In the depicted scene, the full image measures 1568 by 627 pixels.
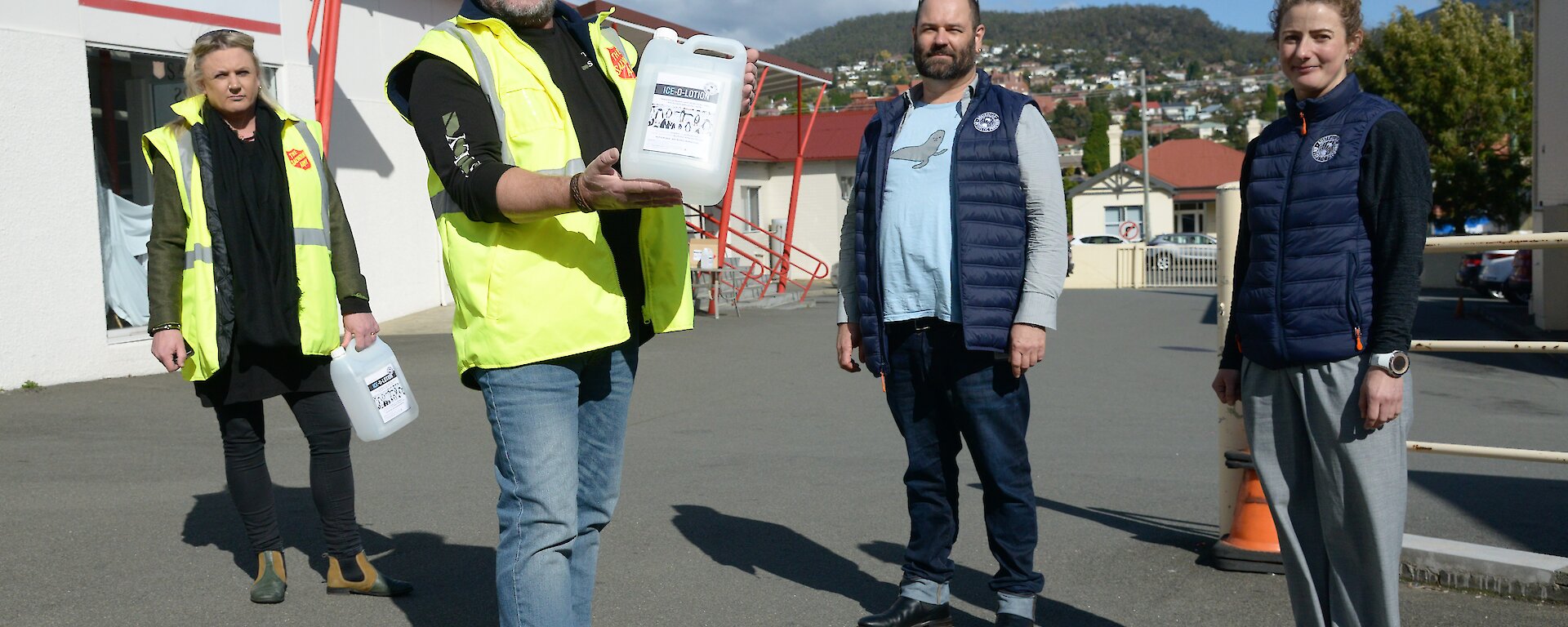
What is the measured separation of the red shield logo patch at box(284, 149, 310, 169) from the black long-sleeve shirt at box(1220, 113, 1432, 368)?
3306mm

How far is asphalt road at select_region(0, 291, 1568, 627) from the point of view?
428 cm

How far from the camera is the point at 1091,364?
44.0ft

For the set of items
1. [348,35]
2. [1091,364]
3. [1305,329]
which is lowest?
[1091,364]

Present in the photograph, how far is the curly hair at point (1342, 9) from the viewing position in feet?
9.92

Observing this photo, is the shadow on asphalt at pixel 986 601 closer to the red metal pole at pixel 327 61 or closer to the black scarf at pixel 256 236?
the black scarf at pixel 256 236

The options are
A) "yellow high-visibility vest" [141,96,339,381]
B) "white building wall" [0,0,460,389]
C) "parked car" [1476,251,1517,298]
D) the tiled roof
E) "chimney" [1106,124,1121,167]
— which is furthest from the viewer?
the tiled roof

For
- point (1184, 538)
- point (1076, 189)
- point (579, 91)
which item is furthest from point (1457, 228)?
point (579, 91)

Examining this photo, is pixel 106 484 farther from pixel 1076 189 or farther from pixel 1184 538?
pixel 1076 189

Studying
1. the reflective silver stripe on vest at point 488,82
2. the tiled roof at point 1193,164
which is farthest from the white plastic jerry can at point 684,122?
the tiled roof at point 1193,164

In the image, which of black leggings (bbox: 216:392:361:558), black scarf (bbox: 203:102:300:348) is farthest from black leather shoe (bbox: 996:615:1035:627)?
black scarf (bbox: 203:102:300:348)

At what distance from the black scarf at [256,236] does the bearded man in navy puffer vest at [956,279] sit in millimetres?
1905

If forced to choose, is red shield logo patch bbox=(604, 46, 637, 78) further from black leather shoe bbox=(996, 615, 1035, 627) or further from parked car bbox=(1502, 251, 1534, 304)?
parked car bbox=(1502, 251, 1534, 304)

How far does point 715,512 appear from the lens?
581 cm

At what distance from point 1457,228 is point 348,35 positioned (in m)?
30.3
